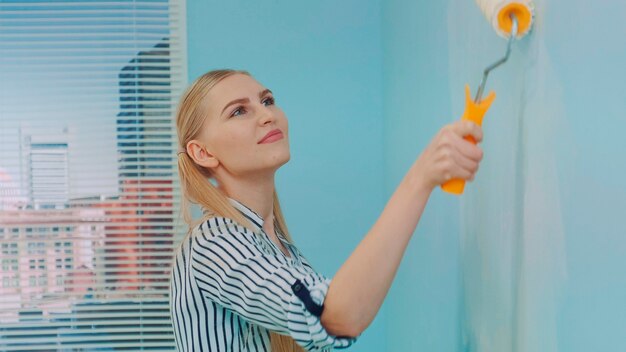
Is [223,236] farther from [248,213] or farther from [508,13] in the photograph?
[508,13]

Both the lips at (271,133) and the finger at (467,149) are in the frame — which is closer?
the finger at (467,149)

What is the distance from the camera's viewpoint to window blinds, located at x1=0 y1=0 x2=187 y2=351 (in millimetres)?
3076

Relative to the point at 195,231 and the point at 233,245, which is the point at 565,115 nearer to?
the point at 233,245

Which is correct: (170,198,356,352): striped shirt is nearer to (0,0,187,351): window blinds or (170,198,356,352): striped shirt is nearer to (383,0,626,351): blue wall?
(383,0,626,351): blue wall

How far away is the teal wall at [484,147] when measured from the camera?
3.16ft

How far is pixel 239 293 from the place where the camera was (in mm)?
1197

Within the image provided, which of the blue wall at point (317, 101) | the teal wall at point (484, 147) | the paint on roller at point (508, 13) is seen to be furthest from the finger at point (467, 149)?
the blue wall at point (317, 101)

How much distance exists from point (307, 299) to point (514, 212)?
1.18ft

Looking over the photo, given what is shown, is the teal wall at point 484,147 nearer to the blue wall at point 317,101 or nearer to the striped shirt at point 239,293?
the blue wall at point 317,101

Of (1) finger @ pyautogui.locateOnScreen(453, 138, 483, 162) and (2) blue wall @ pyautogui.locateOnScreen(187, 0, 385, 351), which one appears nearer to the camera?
(1) finger @ pyautogui.locateOnScreen(453, 138, 483, 162)

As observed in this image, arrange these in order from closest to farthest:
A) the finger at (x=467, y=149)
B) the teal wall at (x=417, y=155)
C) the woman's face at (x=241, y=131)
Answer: the finger at (x=467, y=149) < the woman's face at (x=241, y=131) < the teal wall at (x=417, y=155)

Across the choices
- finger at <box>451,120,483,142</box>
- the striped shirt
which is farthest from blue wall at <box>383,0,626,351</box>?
the striped shirt

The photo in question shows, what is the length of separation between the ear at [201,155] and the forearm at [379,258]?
0.50m

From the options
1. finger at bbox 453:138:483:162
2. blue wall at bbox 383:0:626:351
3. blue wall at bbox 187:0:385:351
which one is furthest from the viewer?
blue wall at bbox 187:0:385:351
